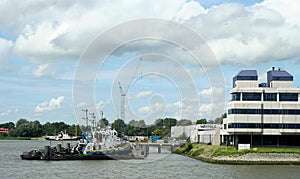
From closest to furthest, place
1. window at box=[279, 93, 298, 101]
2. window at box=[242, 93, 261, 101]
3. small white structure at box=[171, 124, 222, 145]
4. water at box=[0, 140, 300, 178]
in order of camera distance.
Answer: water at box=[0, 140, 300, 178] < window at box=[279, 93, 298, 101] < window at box=[242, 93, 261, 101] < small white structure at box=[171, 124, 222, 145]

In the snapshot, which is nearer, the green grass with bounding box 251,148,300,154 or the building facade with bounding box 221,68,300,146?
the green grass with bounding box 251,148,300,154

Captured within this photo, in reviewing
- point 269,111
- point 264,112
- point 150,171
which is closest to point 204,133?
point 264,112

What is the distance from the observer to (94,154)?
9750 cm

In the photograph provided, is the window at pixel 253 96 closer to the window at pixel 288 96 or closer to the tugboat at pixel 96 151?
the window at pixel 288 96

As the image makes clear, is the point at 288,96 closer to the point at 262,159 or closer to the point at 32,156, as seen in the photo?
the point at 262,159

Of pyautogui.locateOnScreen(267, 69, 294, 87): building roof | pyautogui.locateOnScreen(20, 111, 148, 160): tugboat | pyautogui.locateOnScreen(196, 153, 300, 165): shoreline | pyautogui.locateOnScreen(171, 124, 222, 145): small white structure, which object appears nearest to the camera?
pyautogui.locateOnScreen(196, 153, 300, 165): shoreline

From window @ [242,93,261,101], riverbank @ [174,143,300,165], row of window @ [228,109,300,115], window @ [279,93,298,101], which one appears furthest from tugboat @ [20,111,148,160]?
window @ [279,93,298,101]

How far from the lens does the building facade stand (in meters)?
92.1

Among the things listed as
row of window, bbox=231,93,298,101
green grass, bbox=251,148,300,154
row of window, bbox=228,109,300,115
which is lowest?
green grass, bbox=251,148,300,154

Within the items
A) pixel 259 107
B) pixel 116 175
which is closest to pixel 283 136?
pixel 259 107

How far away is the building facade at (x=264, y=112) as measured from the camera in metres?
92.1

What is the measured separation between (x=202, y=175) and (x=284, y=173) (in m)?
12.4

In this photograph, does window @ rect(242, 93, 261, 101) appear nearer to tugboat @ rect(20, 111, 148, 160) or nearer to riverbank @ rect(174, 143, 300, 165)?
riverbank @ rect(174, 143, 300, 165)

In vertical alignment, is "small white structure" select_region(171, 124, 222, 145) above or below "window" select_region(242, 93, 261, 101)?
below
